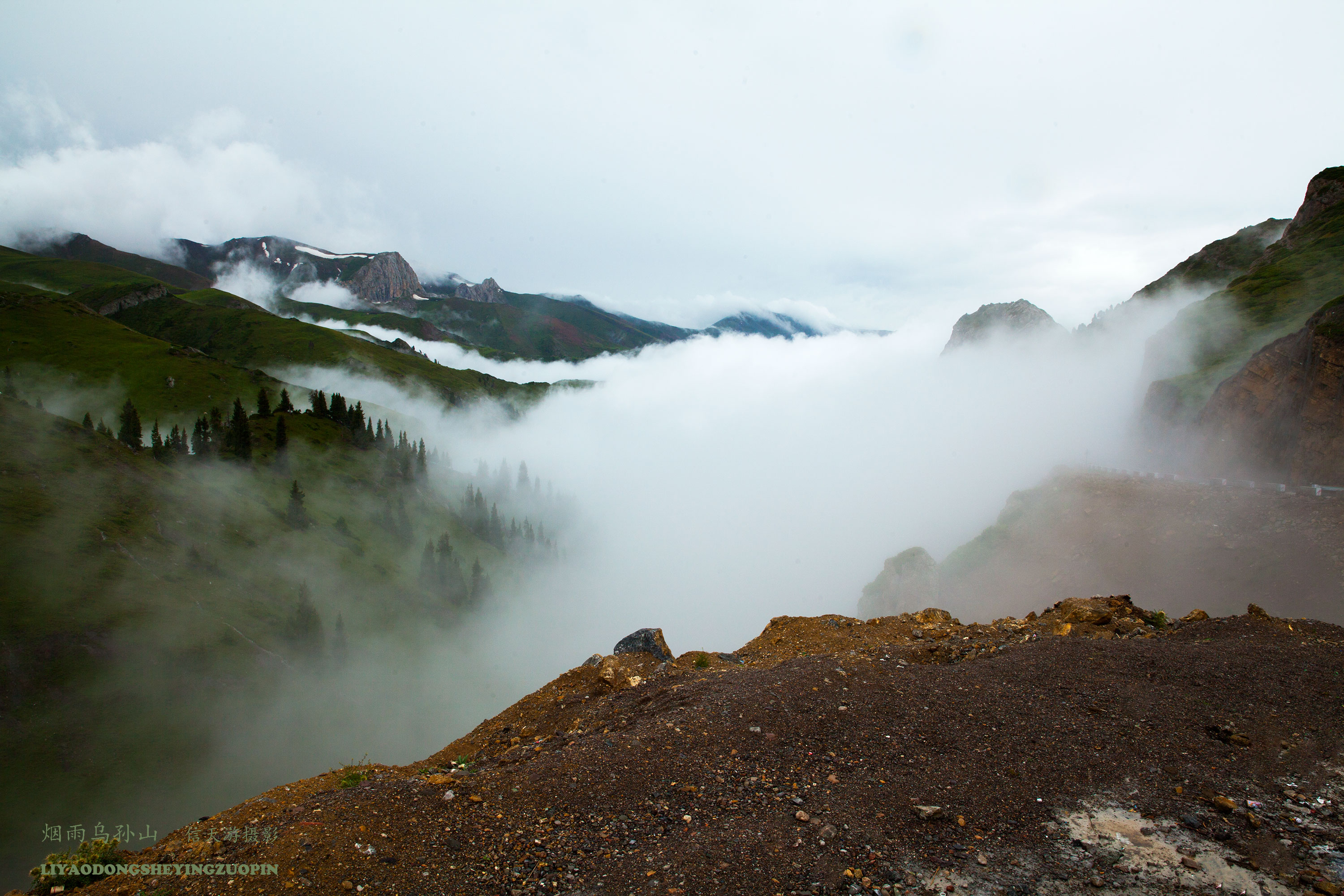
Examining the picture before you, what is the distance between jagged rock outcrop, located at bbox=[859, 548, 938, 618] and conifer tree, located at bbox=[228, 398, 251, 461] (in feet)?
455

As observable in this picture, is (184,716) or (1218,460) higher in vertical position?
(1218,460)

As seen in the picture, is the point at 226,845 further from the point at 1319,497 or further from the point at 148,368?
the point at 148,368

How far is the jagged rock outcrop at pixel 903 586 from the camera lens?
7356cm

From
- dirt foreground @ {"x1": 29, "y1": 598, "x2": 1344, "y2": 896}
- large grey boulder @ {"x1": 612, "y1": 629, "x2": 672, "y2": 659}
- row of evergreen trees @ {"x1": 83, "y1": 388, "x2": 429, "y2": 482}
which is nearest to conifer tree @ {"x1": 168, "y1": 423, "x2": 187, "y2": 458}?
row of evergreen trees @ {"x1": 83, "y1": 388, "x2": 429, "y2": 482}

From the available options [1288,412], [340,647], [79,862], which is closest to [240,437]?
[340,647]

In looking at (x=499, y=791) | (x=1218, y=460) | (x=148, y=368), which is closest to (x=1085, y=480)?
(x=1218, y=460)

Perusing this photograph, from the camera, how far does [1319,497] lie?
37375mm

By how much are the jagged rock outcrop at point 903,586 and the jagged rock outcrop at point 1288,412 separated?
31473mm

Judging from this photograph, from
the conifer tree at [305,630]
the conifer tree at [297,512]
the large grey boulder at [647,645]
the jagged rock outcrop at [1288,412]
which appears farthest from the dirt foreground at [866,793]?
the conifer tree at [297,512]

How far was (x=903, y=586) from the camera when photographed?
77250mm

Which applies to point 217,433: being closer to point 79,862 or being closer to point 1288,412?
point 79,862

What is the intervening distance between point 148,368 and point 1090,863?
852 feet

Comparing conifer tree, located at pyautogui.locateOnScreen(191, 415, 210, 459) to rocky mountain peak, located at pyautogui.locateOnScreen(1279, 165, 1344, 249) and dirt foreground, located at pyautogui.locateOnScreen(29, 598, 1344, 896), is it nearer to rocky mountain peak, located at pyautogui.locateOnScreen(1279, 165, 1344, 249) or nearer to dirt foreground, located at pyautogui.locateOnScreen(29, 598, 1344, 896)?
dirt foreground, located at pyautogui.locateOnScreen(29, 598, 1344, 896)

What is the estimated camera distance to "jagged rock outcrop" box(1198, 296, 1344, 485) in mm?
39281
